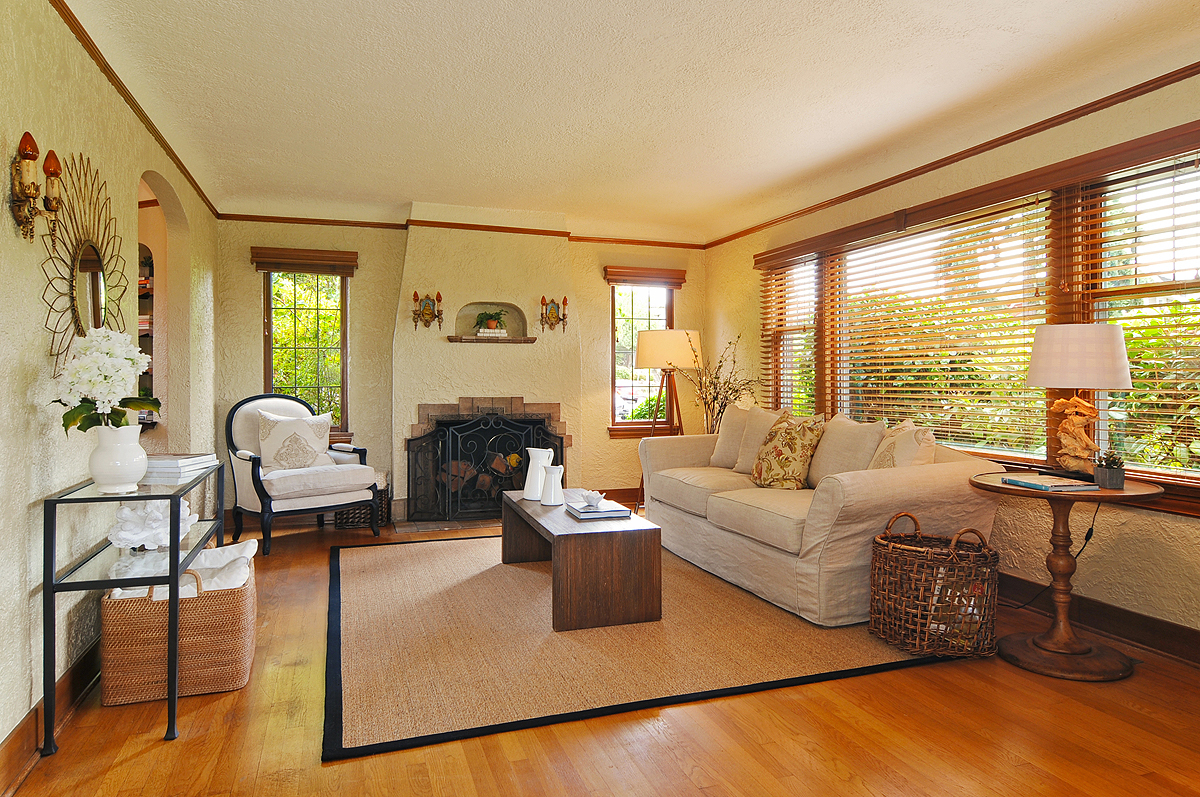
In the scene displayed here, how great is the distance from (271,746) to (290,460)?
122 inches

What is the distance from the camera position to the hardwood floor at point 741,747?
1971 millimetres

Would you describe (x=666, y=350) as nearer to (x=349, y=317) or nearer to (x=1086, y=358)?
(x=349, y=317)

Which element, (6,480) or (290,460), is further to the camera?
(290,460)

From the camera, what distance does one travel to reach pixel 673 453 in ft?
16.3

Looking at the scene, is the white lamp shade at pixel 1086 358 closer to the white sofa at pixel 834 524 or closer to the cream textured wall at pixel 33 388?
the white sofa at pixel 834 524

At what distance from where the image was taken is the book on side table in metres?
2.75

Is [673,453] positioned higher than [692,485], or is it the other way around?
[673,453]

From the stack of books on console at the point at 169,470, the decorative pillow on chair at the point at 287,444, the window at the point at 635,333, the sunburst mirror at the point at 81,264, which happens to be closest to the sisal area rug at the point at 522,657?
the stack of books on console at the point at 169,470

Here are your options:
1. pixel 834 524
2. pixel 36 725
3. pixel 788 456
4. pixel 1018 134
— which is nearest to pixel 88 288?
pixel 36 725

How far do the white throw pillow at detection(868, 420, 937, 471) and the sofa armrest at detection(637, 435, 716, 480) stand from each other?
5.25 ft

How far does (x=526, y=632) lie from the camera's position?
124 inches

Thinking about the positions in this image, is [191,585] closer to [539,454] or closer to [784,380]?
[539,454]

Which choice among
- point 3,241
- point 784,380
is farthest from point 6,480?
point 784,380

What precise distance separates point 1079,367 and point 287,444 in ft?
15.0
